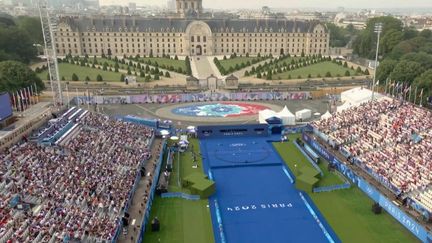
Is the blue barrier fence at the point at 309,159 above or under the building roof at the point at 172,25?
under

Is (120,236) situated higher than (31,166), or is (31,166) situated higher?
(31,166)

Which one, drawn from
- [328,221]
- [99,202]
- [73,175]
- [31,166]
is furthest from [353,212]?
[31,166]

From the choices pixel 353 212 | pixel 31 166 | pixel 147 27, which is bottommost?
pixel 353 212

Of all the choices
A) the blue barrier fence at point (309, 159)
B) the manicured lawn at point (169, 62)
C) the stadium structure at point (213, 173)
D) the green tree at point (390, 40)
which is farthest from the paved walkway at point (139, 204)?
the green tree at point (390, 40)

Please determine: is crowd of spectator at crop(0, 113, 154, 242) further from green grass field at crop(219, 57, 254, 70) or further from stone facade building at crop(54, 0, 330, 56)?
stone facade building at crop(54, 0, 330, 56)

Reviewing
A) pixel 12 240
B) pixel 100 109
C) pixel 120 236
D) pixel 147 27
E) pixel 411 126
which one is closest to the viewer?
pixel 12 240

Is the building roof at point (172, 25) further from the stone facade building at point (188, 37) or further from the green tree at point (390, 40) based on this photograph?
the green tree at point (390, 40)

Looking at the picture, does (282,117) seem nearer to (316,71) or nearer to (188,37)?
(316,71)

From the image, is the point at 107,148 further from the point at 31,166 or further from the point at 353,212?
the point at 353,212
